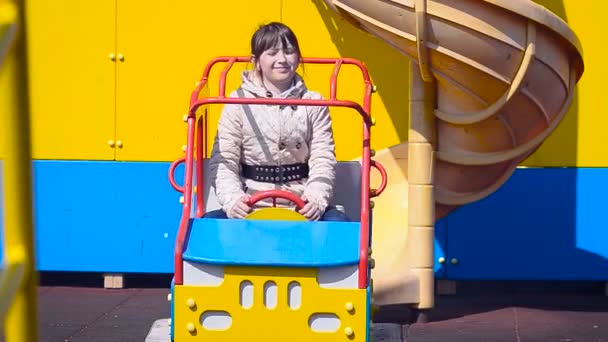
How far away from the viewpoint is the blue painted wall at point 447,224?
21.7ft

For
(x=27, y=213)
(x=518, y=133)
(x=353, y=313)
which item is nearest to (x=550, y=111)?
(x=518, y=133)

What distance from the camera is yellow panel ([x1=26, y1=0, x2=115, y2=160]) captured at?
6723 millimetres

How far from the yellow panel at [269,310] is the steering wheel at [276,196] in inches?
16.2

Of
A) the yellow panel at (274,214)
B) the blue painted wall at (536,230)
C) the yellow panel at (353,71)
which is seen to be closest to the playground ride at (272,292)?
the yellow panel at (274,214)

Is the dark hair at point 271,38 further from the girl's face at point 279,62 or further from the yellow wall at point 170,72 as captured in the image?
the yellow wall at point 170,72

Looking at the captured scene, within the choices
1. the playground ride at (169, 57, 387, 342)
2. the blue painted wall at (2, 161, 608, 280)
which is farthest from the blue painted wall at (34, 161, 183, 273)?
the playground ride at (169, 57, 387, 342)

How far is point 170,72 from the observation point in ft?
22.0

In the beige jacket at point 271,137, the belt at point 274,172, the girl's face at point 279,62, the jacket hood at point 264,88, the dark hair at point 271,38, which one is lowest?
the belt at point 274,172

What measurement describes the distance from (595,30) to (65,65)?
2.85 m

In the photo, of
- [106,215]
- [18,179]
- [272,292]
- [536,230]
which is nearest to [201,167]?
[272,292]

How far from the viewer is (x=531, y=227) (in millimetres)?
6668

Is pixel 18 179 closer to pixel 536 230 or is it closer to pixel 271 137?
pixel 271 137

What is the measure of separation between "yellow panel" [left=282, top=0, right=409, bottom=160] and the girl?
1.44 m

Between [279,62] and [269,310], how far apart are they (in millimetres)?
1164
